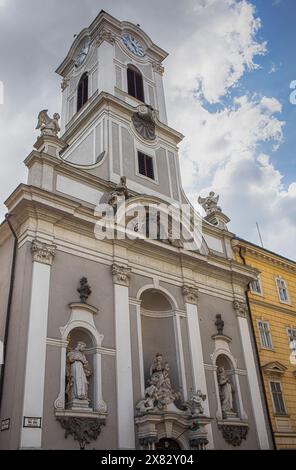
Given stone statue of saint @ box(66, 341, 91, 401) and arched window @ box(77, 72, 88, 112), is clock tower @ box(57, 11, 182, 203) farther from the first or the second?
stone statue of saint @ box(66, 341, 91, 401)

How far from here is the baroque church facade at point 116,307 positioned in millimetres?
14906

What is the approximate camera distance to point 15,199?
1716cm

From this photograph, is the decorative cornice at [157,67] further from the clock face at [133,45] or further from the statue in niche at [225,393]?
the statue in niche at [225,393]

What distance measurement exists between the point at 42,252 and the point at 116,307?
3.42 m

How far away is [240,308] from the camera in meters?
22.8

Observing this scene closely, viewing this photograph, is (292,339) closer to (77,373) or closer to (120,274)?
(120,274)

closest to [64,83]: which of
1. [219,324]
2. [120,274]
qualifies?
[120,274]

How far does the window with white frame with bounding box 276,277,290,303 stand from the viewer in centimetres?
2658

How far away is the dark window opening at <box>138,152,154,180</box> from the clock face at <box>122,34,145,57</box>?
852 cm

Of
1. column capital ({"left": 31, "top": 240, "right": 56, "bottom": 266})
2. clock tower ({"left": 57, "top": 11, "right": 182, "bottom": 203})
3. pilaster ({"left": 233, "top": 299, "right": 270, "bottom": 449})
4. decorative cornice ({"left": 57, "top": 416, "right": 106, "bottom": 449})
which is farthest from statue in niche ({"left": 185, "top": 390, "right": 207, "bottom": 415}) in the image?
clock tower ({"left": 57, "top": 11, "right": 182, "bottom": 203})

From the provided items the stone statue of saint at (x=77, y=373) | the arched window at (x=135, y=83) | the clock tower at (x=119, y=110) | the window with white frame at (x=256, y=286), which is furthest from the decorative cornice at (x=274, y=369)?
the arched window at (x=135, y=83)

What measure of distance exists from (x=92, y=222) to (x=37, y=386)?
6.60 metres

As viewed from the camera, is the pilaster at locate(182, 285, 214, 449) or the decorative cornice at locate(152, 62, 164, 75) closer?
the pilaster at locate(182, 285, 214, 449)

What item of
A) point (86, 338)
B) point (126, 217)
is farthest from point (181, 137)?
point (86, 338)
